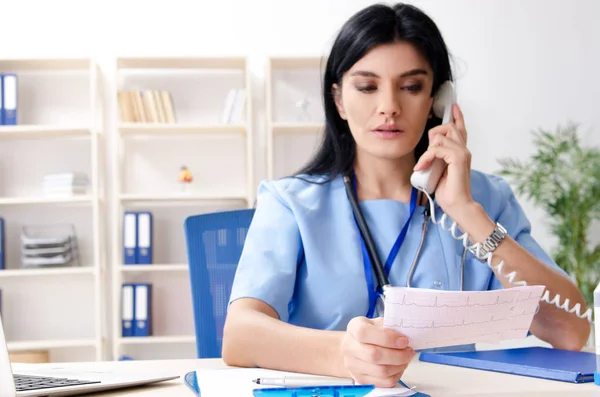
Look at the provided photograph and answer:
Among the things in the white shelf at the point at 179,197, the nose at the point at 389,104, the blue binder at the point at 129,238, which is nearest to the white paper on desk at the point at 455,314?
the nose at the point at 389,104

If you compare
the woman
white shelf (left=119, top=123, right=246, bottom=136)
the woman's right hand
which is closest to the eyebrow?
the woman

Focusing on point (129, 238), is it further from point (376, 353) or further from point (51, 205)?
point (376, 353)

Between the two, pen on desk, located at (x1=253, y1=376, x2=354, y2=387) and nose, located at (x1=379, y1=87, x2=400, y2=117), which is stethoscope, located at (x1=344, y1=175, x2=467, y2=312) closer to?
nose, located at (x1=379, y1=87, x2=400, y2=117)

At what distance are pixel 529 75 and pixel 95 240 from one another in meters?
2.85

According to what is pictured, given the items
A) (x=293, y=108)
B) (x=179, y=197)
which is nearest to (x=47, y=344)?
(x=179, y=197)

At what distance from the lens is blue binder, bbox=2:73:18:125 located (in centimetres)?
438

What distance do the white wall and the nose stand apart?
10.4ft

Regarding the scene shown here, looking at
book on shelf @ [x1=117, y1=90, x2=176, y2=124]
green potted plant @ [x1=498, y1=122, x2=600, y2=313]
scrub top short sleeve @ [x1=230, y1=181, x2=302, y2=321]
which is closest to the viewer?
scrub top short sleeve @ [x1=230, y1=181, x2=302, y2=321]

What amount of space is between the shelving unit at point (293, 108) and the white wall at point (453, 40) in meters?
0.10

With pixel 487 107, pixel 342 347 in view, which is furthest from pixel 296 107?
pixel 342 347

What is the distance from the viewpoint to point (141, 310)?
4.43m

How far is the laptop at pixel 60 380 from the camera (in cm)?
94

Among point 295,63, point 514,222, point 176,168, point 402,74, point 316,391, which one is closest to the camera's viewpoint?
point 316,391

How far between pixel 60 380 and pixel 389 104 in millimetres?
862
